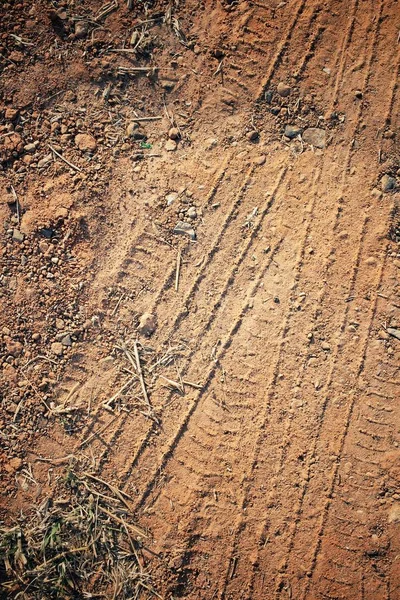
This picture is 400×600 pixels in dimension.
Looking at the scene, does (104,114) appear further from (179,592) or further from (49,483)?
(179,592)

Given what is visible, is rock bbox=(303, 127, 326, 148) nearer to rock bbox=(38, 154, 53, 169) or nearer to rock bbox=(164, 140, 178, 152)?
rock bbox=(164, 140, 178, 152)

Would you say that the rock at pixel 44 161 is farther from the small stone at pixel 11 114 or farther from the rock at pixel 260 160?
the rock at pixel 260 160

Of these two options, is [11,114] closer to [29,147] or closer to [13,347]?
[29,147]

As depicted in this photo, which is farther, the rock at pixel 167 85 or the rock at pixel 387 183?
the rock at pixel 167 85

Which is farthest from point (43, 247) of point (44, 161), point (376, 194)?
point (376, 194)

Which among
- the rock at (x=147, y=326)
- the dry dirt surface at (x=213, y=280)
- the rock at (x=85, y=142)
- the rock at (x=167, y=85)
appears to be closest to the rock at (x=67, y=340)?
the dry dirt surface at (x=213, y=280)

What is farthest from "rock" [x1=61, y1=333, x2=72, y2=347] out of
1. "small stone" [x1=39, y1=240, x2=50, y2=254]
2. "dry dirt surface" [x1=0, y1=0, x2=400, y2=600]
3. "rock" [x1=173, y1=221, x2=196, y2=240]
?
"rock" [x1=173, y1=221, x2=196, y2=240]
